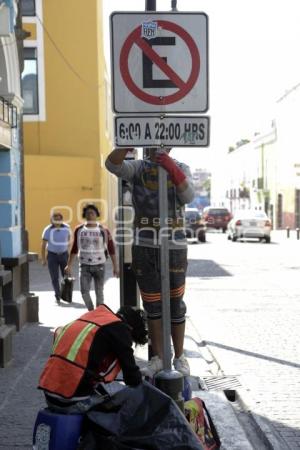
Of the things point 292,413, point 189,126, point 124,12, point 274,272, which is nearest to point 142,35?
point 124,12

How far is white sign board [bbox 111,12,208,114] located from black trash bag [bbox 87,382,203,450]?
1806 mm

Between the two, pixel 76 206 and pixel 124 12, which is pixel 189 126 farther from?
pixel 76 206

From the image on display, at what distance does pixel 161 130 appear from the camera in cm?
439

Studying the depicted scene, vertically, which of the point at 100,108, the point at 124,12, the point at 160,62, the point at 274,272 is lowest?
the point at 274,272

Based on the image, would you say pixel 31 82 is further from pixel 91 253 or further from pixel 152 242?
pixel 152 242

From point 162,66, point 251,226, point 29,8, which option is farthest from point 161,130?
point 251,226

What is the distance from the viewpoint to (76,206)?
22.4m

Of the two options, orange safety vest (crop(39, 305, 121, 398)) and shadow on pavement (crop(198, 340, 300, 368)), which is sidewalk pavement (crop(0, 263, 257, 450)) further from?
orange safety vest (crop(39, 305, 121, 398))

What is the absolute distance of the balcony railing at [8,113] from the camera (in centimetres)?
847

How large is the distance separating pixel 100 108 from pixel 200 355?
657 inches

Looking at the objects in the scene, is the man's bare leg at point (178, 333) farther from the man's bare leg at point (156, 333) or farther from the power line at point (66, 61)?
the power line at point (66, 61)

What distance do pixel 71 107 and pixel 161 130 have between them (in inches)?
740

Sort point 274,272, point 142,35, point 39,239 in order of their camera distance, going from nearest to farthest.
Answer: point 142,35 → point 274,272 → point 39,239

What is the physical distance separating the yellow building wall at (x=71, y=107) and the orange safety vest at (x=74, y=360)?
18444mm
